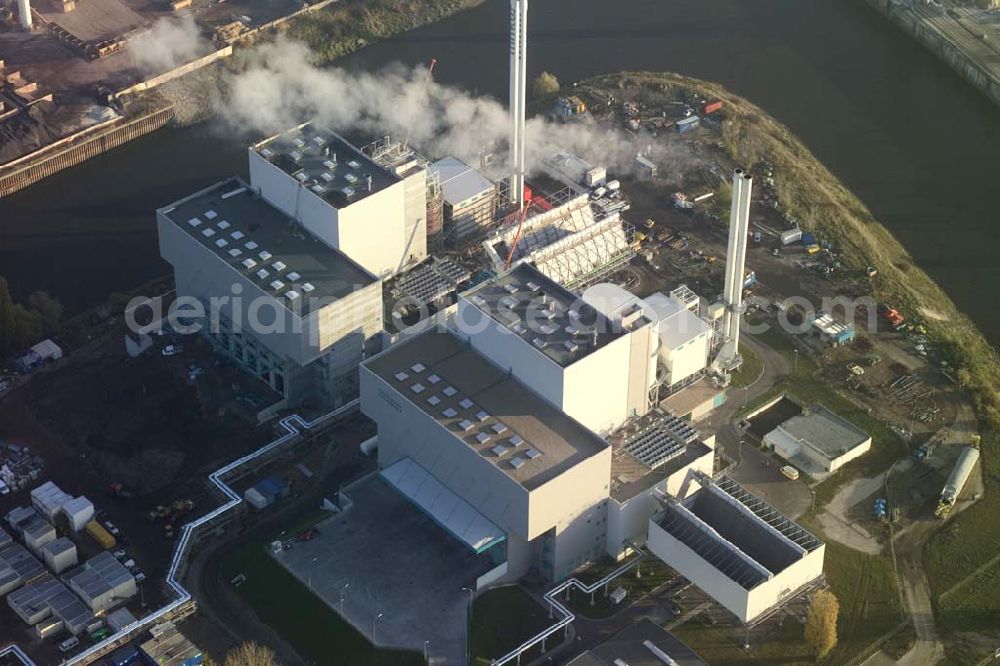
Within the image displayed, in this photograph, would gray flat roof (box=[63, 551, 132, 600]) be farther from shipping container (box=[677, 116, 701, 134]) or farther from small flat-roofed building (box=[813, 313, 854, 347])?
shipping container (box=[677, 116, 701, 134])

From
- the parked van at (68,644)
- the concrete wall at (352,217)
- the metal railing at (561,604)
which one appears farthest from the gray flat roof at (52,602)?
the concrete wall at (352,217)

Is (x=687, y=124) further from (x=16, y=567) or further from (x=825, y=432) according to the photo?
(x=16, y=567)

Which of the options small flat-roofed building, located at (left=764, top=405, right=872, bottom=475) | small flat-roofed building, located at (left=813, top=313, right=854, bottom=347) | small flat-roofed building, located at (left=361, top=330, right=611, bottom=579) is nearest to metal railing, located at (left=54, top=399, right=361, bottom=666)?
small flat-roofed building, located at (left=361, top=330, right=611, bottom=579)

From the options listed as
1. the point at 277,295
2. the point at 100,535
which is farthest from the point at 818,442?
the point at 100,535

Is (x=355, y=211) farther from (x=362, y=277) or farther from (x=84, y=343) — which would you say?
(x=84, y=343)

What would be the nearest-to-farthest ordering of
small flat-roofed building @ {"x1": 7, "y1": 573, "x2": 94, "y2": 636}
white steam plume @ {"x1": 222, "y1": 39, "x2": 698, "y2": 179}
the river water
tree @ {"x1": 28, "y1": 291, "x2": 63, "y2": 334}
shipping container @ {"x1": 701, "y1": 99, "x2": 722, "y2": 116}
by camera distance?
1. small flat-roofed building @ {"x1": 7, "y1": 573, "x2": 94, "y2": 636}
2. tree @ {"x1": 28, "y1": 291, "x2": 63, "y2": 334}
3. the river water
4. white steam plume @ {"x1": 222, "y1": 39, "x2": 698, "y2": 179}
5. shipping container @ {"x1": 701, "y1": 99, "x2": 722, "y2": 116}

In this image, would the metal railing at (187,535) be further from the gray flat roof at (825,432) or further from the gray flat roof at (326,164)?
the gray flat roof at (825,432)

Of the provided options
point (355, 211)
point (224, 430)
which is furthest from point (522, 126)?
point (224, 430)
